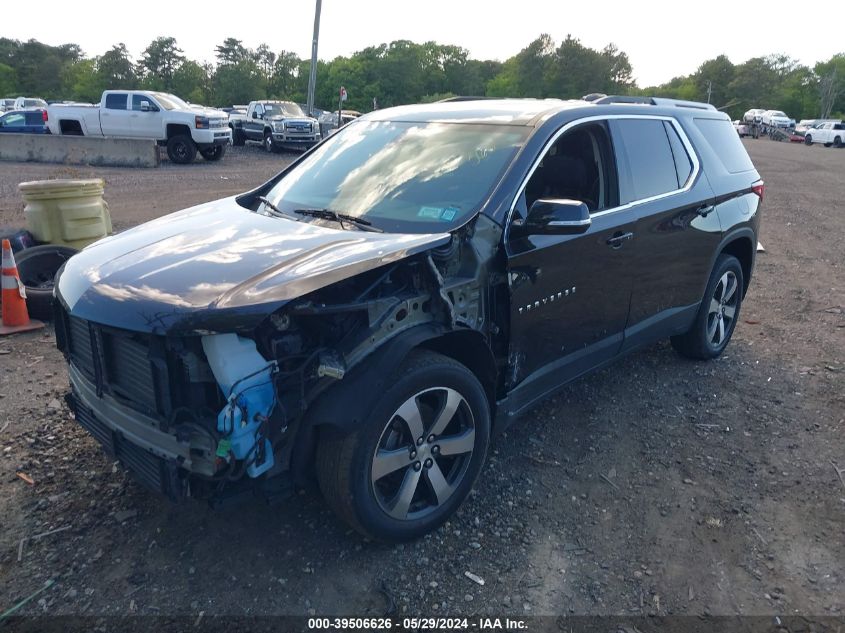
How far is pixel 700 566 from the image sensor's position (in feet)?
10.1

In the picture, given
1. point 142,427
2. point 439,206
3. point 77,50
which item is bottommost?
point 142,427

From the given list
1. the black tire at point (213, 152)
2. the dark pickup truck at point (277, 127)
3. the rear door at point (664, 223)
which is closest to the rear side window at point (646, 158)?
the rear door at point (664, 223)

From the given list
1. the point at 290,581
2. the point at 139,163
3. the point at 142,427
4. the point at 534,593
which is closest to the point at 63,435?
the point at 142,427

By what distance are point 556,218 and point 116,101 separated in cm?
2067

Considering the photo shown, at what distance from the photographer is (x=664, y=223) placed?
4395 mm

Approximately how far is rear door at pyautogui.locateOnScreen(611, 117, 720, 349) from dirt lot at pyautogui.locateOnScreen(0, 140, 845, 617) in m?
0.62

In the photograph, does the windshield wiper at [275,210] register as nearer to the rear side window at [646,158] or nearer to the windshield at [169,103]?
the rear side window at [646,158]

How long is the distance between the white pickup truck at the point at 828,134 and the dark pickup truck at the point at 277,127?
38.9 metres

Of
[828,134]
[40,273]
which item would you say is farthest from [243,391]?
[828,134]

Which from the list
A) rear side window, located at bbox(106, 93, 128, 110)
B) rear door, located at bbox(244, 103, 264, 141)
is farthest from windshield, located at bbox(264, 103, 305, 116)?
rear side window, located at bbox(106, 93, 128, 110)

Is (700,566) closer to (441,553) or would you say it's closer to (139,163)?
(441,553)

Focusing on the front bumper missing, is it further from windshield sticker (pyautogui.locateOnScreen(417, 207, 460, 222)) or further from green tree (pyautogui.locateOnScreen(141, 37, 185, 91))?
green tree (pyautogui.locateOnScreen(141, 37, 185, 91))

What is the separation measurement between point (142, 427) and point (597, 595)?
6.66 feet

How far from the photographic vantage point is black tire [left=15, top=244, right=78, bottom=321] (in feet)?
18.6
